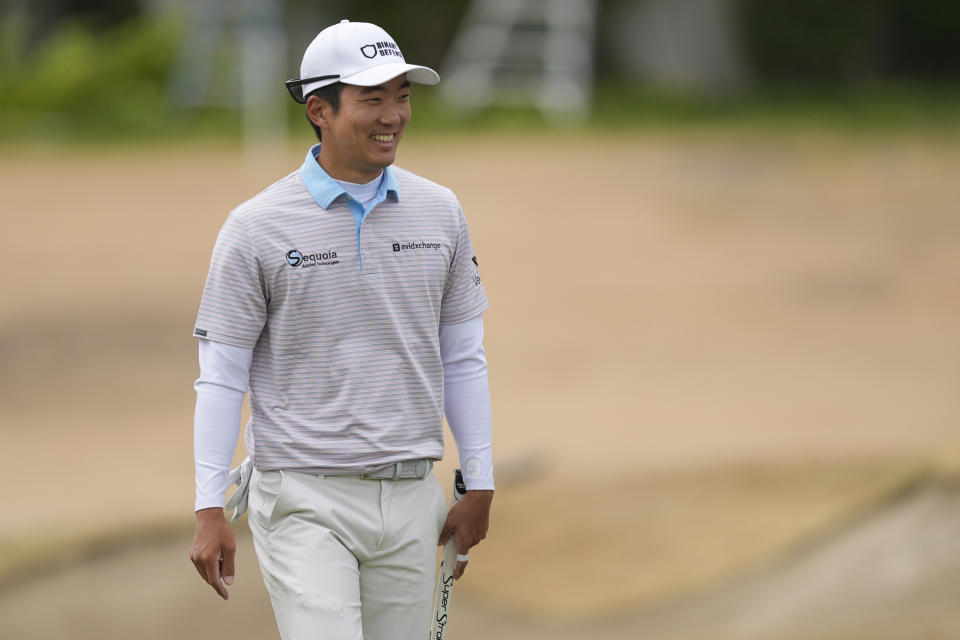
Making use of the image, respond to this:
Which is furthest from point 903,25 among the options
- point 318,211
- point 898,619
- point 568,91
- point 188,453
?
point 318,211

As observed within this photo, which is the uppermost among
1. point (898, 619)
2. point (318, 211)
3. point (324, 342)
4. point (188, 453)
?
point (318, 211)

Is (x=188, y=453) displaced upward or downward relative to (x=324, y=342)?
downward

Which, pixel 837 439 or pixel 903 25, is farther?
pixel 903 25

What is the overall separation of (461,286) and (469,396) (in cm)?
25

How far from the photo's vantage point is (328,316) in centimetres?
284

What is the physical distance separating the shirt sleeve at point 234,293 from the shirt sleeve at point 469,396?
18.7 inches

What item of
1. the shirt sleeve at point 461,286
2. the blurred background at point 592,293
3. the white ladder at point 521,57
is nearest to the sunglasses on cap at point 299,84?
the shirt sleeve at point 461,286

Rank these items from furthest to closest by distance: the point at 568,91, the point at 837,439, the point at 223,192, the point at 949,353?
1. the point at 568,91
2. the point at 223,192
3. the point at 949,353
4. the point at 837,439

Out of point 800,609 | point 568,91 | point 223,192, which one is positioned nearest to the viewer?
point 800,609

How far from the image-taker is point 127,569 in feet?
21.5

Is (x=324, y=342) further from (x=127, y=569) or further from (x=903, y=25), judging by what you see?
(x=903, y=25)

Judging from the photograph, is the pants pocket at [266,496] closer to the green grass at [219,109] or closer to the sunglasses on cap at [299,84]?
the sunglasses on cap at [299,84]

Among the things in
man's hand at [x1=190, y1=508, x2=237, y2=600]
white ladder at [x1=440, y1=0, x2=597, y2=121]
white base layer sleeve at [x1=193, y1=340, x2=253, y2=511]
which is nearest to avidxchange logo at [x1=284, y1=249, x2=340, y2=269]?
white base layer sleeve at [x1=193, y1=340, x2=253, y2=511]

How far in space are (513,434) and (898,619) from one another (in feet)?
13.1
